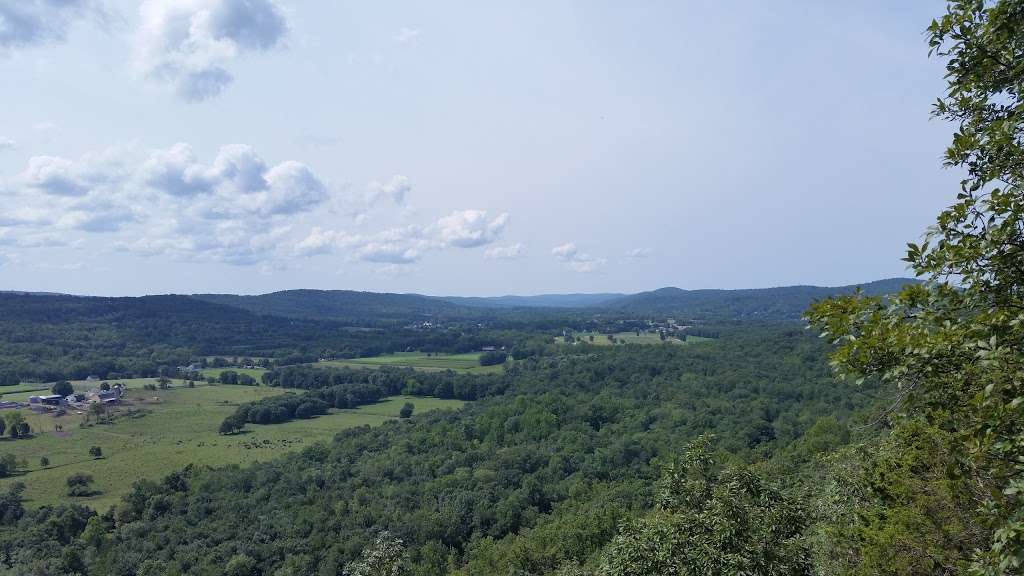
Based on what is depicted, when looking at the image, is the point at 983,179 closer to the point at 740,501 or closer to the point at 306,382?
the point at 740,501

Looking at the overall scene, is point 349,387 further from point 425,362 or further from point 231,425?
point 425,362

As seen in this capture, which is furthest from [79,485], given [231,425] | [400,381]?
[400,381]

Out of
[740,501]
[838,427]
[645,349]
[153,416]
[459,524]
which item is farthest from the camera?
[645,349]

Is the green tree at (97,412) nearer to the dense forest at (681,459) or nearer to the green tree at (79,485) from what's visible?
the dense forest at (681,459)

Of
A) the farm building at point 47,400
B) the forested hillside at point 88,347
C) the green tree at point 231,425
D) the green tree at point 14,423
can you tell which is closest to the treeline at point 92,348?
the forested hillside at point 88,347

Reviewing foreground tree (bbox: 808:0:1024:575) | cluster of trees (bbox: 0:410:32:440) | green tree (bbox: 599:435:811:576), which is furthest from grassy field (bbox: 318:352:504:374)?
foreground tree (bbox: 808:0:1024:575)

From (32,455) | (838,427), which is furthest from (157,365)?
(838,427)
